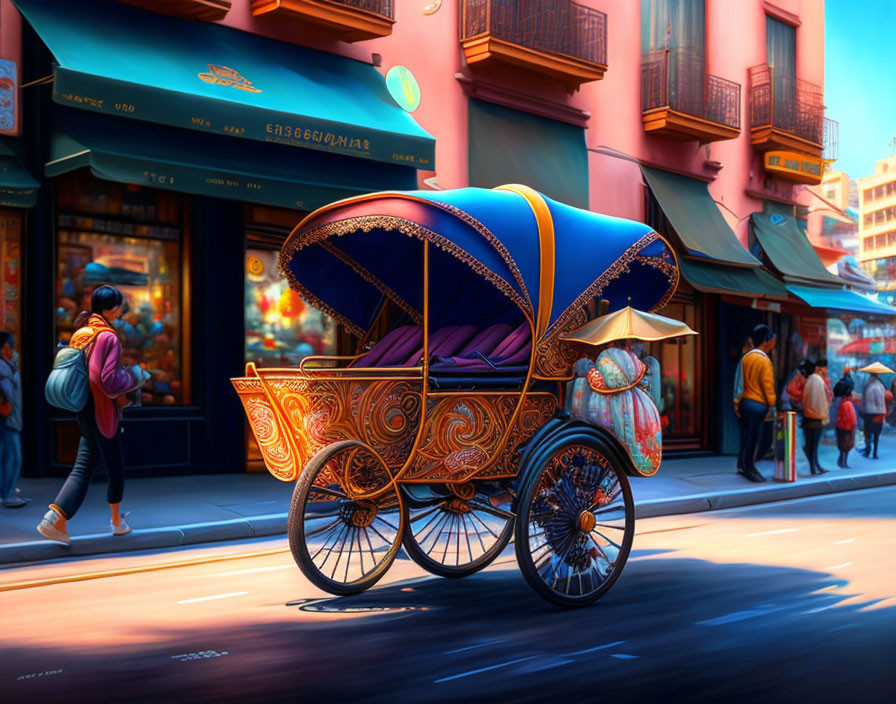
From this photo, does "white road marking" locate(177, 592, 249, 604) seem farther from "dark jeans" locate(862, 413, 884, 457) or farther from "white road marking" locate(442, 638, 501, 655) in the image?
"dark jeans" locate(862, 413, 884, 457)

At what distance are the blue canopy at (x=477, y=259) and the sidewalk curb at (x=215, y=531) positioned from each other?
8.39 feet

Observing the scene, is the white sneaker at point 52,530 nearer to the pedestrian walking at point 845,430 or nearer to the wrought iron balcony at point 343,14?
the wrought iron balcony at point 343,14

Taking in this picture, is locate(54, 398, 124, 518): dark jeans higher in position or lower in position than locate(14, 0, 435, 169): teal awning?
lower

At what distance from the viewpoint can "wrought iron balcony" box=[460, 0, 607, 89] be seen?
15875 mm

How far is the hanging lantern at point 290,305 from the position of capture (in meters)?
14.2

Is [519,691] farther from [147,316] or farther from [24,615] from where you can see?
[147,316]

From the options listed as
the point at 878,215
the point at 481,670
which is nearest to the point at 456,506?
the point at 481,670

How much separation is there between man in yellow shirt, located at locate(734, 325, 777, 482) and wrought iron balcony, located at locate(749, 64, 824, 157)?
884 cm

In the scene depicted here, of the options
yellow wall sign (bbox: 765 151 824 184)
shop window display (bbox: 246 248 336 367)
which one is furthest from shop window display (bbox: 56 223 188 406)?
yellow wall sign (bbox: 765 151 824 184)

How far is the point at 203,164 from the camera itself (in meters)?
12.0

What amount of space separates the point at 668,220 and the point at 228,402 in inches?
359

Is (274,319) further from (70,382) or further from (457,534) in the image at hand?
(457,534)

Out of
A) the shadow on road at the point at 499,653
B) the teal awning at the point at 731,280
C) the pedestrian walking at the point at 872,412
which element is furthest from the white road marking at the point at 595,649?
the pedestrian walking at the point at 872,412

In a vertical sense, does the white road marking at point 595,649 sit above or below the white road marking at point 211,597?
above
